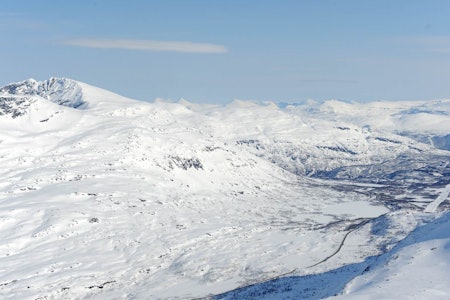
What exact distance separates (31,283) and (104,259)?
29672mm

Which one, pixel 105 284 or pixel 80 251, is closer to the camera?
pixel 105 284

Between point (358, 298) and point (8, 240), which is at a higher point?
point (358, 298)

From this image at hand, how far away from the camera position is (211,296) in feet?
459

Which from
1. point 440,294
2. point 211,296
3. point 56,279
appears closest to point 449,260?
point 440,294

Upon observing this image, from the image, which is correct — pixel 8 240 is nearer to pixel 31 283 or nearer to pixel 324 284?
pixel 31 283

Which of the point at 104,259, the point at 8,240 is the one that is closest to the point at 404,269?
the point at 104,259

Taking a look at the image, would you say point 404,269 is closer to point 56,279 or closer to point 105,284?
point 105,284

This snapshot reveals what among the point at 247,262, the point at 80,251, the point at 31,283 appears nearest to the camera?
the point at 31,283

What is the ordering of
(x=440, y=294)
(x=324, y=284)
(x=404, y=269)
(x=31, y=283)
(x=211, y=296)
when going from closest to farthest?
(x=440, y=294) < (x=404, y=269) < (x=324, y=284) < (x=211, y=296) < (x=31, y=283)

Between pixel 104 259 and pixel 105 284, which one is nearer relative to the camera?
pixel 105 284

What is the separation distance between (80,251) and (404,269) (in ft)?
405

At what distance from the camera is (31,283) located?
504 ft

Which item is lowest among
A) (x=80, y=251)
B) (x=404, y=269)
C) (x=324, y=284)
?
(x=80, y=251)

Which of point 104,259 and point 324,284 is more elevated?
point 324,284
